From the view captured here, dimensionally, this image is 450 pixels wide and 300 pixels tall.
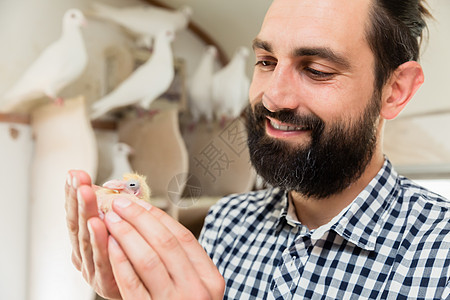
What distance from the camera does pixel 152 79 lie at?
1191 mm

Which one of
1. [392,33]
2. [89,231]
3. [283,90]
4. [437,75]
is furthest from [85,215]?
[437,75]

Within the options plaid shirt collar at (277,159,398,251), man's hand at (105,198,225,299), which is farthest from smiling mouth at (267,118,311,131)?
man's hand at (105,198,225,299)

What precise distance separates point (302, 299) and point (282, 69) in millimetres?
289

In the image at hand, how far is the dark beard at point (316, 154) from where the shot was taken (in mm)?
562

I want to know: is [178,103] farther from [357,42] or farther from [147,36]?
[357,42]

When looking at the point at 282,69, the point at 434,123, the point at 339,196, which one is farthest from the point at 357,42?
the point at 434,123

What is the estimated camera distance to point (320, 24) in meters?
0.54

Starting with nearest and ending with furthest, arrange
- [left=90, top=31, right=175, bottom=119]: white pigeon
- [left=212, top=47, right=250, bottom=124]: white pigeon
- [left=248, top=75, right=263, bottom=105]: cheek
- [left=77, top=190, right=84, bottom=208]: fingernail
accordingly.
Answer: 1. [left=77, top=190, right=84, bottom=208]: fingernail
2. [left=248, top=75, right=263, bottom=105]: cheek
3. [left=90, top=31, right=175, bottom=119]: white pigeon
4. [left=212, top=47, right=250, bottom=124]: white pigeon

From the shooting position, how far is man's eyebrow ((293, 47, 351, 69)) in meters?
0.54

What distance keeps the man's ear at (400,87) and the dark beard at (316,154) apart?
0.09 feet

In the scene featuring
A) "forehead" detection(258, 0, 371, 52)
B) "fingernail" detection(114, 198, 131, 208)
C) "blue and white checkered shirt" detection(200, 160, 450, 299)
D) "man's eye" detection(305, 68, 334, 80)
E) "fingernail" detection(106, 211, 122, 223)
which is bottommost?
"blue and white checkered shirt" detection(200, 160, 450, 299)

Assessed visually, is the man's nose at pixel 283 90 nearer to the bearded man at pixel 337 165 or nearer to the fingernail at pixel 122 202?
the bearded man at pixel 337 165

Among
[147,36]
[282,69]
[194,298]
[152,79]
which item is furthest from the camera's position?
[147,36]

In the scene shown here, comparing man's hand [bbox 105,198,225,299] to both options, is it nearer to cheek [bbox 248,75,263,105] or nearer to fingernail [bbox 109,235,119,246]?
fingernail [bbox 109,235,119,246]
